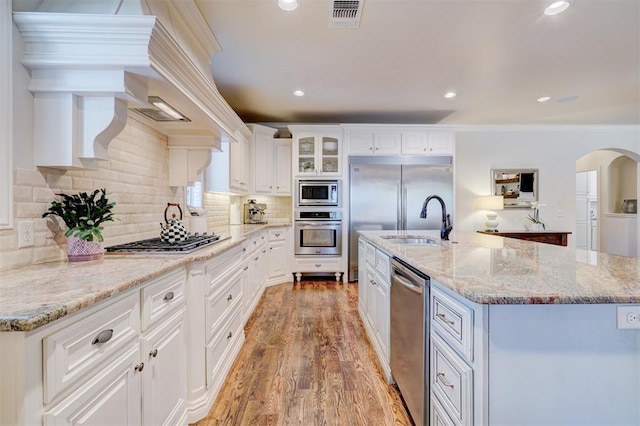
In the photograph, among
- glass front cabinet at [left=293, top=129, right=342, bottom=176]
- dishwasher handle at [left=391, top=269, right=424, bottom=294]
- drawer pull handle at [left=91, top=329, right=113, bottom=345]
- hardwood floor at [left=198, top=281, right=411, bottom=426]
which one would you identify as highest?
glass front cabinet at [left=293, top=129, right=342, bottom=176]

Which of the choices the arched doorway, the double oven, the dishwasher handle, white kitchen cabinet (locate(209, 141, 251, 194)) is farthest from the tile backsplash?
the arched doorway

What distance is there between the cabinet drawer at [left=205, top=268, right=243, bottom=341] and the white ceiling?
1940mm

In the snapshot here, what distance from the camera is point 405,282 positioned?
5.33 ft

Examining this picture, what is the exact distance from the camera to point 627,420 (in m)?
0.99

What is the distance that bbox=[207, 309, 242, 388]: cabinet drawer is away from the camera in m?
1.78

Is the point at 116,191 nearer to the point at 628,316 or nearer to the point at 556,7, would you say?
the point at 628,316

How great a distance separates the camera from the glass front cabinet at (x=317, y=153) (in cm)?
471

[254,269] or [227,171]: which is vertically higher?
[227,171]

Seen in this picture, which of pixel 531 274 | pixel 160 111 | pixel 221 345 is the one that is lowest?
pixel 221 345

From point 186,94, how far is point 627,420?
2313mm

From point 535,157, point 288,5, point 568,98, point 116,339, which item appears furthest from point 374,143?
point 116,339

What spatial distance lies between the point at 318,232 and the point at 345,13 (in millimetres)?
3061

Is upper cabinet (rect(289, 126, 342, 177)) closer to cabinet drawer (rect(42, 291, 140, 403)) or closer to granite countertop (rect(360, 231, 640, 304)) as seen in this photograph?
granite countertop (rect(360, 231, 640, 304))

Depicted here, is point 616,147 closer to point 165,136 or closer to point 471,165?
point 471,165
